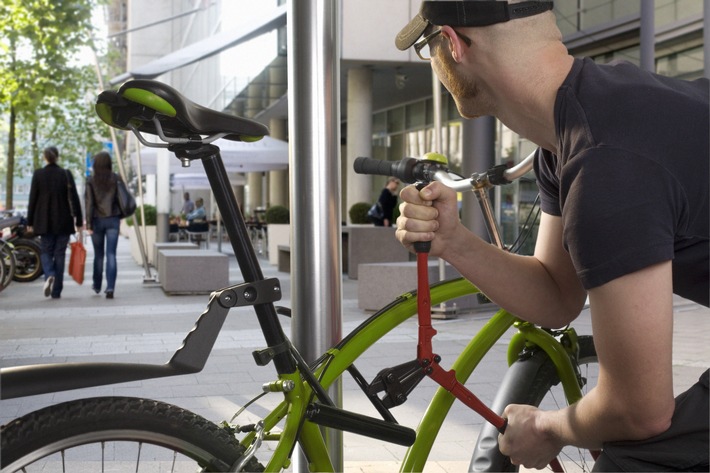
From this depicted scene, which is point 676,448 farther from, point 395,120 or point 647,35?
point 395,120

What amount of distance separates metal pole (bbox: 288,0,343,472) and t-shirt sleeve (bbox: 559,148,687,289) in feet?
3.90

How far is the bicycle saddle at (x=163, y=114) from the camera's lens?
1.76 metres

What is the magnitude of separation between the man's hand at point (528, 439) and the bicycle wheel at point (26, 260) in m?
13.9

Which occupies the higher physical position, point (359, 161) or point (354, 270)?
point (359, 161)

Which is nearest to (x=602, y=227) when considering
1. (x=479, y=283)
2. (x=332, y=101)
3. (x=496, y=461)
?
(x=479, y=283)

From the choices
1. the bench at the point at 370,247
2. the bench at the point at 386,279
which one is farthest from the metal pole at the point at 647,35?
the bench at the point at 370,247

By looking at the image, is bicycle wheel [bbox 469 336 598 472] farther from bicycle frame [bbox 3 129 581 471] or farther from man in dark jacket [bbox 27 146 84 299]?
man in dark jacket [bbox 27 146 84 299]

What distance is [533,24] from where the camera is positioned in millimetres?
1753

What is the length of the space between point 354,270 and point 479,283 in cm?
1313

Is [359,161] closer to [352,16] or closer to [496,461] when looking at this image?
[496,461]

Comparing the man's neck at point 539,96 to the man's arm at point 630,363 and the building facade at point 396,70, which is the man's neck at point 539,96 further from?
the building facade at point 396,70

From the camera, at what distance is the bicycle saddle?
176 cm

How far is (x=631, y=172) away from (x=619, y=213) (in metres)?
0.07

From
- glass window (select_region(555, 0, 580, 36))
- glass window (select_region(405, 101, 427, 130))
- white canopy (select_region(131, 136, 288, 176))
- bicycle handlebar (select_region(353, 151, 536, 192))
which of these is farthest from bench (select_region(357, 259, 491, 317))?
glass window (select_region(405, 101, 427, 130))
